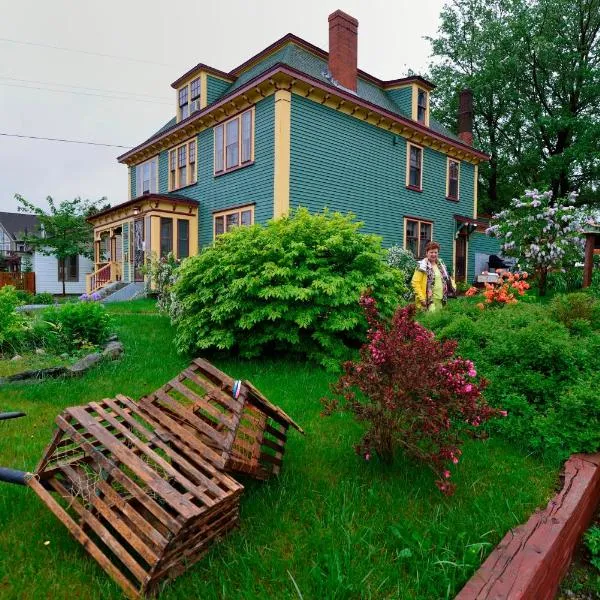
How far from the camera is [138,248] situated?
54.9ft

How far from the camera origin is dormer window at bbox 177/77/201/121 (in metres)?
16.7

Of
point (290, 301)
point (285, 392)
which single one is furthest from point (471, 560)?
point (290, 301)

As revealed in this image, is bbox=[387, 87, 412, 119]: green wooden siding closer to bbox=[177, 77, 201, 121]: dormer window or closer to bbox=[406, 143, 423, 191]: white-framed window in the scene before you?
bbox=[406, 143, 423, 191]: white-framed window

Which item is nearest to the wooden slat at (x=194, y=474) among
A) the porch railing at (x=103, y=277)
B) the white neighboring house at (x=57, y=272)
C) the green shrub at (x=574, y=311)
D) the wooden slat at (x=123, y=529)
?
the wooden slat at (x=123, y=529)

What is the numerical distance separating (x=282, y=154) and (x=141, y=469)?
12.1 metres

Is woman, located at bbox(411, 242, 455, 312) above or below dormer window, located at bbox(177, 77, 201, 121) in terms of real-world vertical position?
below

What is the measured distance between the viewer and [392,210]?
16.6 metres

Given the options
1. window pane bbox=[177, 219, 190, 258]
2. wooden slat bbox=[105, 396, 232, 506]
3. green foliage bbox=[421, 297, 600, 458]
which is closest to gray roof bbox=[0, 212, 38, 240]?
window pane bbox=[177, 219, 190, 258]

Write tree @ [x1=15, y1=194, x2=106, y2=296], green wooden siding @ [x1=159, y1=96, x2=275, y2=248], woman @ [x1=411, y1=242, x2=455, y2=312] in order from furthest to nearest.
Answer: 1. tree @ [x1=15, y1=194, x2=106, y2=296]
2. green wooden siding @ [x1=159, y1=96, x2=275, y2=248]
3. woman @ [x1=411, y1=242, x2=455, y2=312]

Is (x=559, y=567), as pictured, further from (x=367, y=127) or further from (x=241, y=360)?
(x=367, y=127)

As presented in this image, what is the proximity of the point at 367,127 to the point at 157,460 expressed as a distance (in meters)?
15.2

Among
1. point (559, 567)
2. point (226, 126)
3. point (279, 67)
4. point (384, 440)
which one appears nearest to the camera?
point (559, 567)

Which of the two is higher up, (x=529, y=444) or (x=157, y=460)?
(x=157, y=460)

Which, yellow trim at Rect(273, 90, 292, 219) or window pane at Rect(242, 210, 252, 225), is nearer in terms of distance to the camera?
yellow trim at Rect(273, 90, 292, 219)
